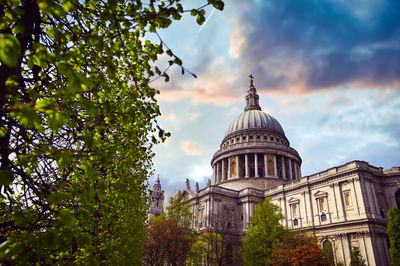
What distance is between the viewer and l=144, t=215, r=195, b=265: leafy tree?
33.4m

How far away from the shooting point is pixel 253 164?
2469 inches

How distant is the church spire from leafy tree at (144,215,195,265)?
51.4 metres

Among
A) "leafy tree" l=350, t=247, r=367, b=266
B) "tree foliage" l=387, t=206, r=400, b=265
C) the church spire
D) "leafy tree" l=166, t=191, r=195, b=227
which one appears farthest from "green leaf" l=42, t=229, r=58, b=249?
the church spire

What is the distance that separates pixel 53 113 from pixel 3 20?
1.33 meters

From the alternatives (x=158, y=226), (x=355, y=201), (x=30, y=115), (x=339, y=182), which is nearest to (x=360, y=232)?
(x=355, y=201)

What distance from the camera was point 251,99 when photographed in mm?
81188

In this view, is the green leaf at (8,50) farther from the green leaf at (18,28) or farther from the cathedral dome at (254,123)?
the cathedral dome at (254,123)

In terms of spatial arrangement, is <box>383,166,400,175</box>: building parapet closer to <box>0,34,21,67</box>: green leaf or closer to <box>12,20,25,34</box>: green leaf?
<box>12,20,25,34</box>: green leaf

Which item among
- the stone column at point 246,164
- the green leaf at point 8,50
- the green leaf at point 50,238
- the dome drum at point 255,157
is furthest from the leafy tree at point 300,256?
the green leaf at point 8,50

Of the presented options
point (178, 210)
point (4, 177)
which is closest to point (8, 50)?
point (4, 177)

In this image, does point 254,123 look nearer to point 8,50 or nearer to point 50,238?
point 50,238

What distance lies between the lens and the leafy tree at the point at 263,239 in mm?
30219

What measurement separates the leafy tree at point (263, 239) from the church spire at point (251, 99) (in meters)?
50.3

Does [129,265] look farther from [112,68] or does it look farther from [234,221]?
[234,221]
